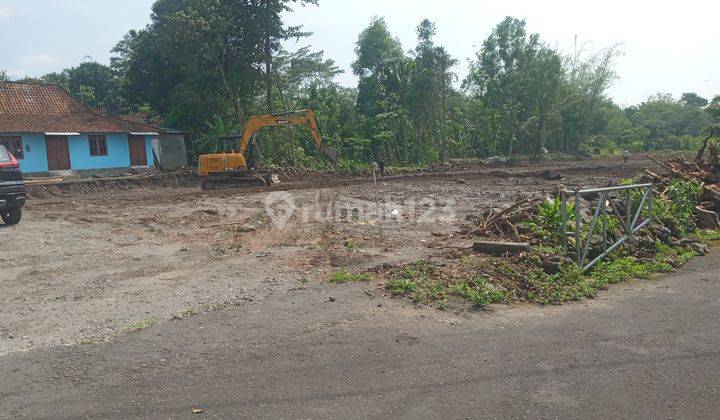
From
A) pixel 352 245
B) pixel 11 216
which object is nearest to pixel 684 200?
pixel 352 245

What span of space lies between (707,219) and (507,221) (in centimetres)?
602

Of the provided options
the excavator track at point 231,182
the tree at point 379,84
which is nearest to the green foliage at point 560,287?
the excavator track at point 231,182

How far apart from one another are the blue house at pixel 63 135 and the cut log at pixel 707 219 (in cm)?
3121

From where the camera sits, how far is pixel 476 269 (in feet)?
28.5

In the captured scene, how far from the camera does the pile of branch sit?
1058 centimetres

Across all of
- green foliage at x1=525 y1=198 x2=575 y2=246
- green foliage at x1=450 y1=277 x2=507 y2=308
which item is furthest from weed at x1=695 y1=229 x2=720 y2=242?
green foliage at x1=450 y1=277 x2=507 y2=308

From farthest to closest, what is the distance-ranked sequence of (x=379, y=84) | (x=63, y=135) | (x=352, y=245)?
(x=379, y=84) < (x=63, y=135) < (x=352, y=245)

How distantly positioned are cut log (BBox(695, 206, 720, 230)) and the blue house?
102 feet

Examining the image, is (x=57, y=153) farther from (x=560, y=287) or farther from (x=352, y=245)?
(x=560, y=287)

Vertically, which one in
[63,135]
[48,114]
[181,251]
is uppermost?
[48,114]

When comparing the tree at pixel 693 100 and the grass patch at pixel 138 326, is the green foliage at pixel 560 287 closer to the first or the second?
the grass patch at pixel 138 326

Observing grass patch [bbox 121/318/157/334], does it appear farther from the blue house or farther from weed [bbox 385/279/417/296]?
the blue house

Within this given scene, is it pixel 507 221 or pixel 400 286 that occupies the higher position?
pixel 507 221

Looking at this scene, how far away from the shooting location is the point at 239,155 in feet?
81.5
